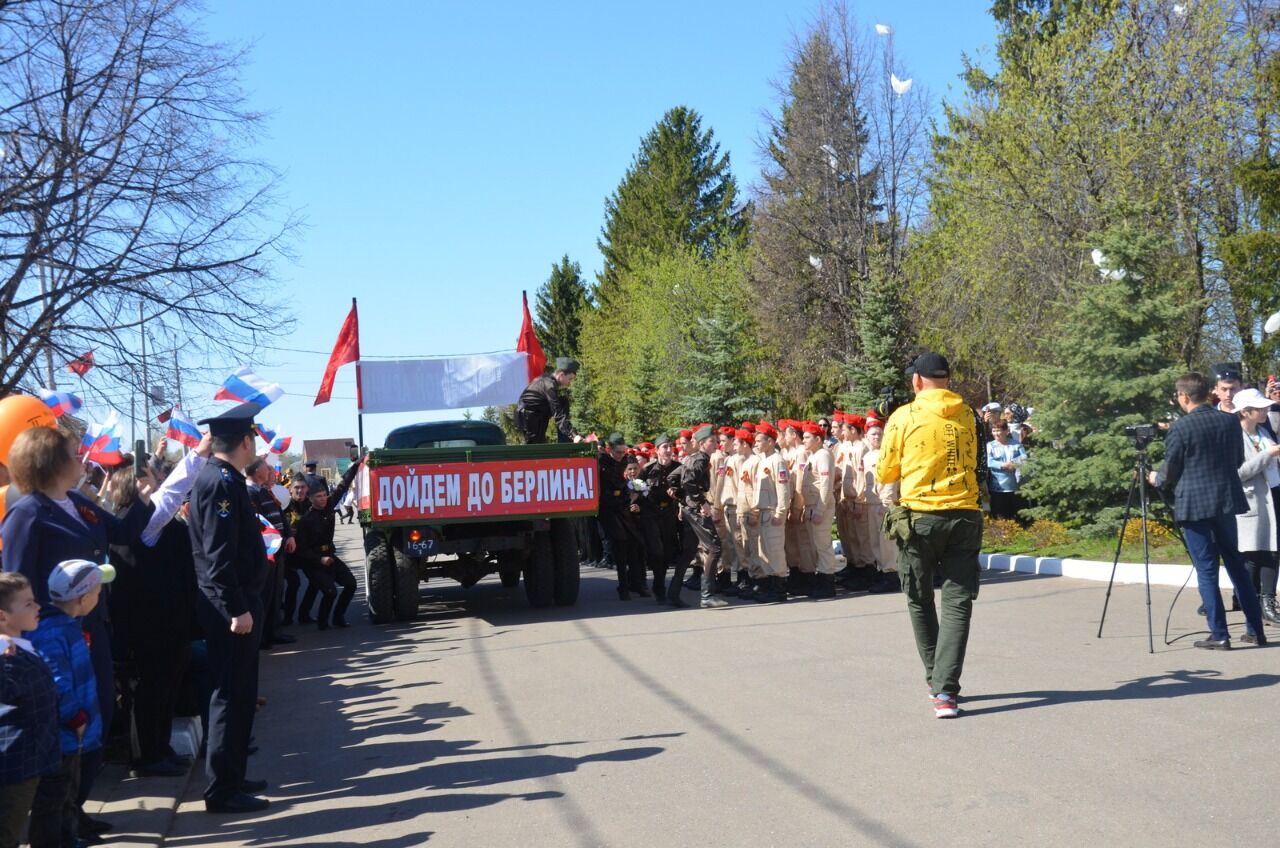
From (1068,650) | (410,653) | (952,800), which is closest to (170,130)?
(410,653)

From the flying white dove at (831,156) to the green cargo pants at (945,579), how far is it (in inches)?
1229

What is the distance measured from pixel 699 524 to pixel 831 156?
86.0 ft

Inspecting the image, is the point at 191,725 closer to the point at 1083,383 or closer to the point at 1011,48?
the point at 1083,383

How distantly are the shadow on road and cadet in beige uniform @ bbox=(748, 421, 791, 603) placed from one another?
6.18 meters

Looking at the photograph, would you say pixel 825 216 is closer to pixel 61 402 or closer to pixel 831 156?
pixel 831 156

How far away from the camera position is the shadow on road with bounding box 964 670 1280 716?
739 centimetres

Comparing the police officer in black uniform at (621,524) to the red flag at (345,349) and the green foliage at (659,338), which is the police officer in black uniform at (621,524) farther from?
the green foliage at (659,338)

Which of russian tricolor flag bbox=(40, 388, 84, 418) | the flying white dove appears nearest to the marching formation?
russian tricolor flag bbox=(40, 388, 84, 418)

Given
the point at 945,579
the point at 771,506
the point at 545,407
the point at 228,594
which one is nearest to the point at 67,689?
the point at 228,594

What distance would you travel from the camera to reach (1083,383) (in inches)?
629

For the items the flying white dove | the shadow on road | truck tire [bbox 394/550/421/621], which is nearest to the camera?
the shadow on road

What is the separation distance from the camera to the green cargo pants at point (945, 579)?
7.29 m

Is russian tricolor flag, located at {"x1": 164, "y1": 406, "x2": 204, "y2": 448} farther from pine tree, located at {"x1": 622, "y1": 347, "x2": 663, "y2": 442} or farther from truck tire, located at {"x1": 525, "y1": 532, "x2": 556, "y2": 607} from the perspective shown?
pine tree, located at {"x1": 622, "y1": 347, "x2": 663, "y2": 442}

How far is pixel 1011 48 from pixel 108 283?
25.2m
